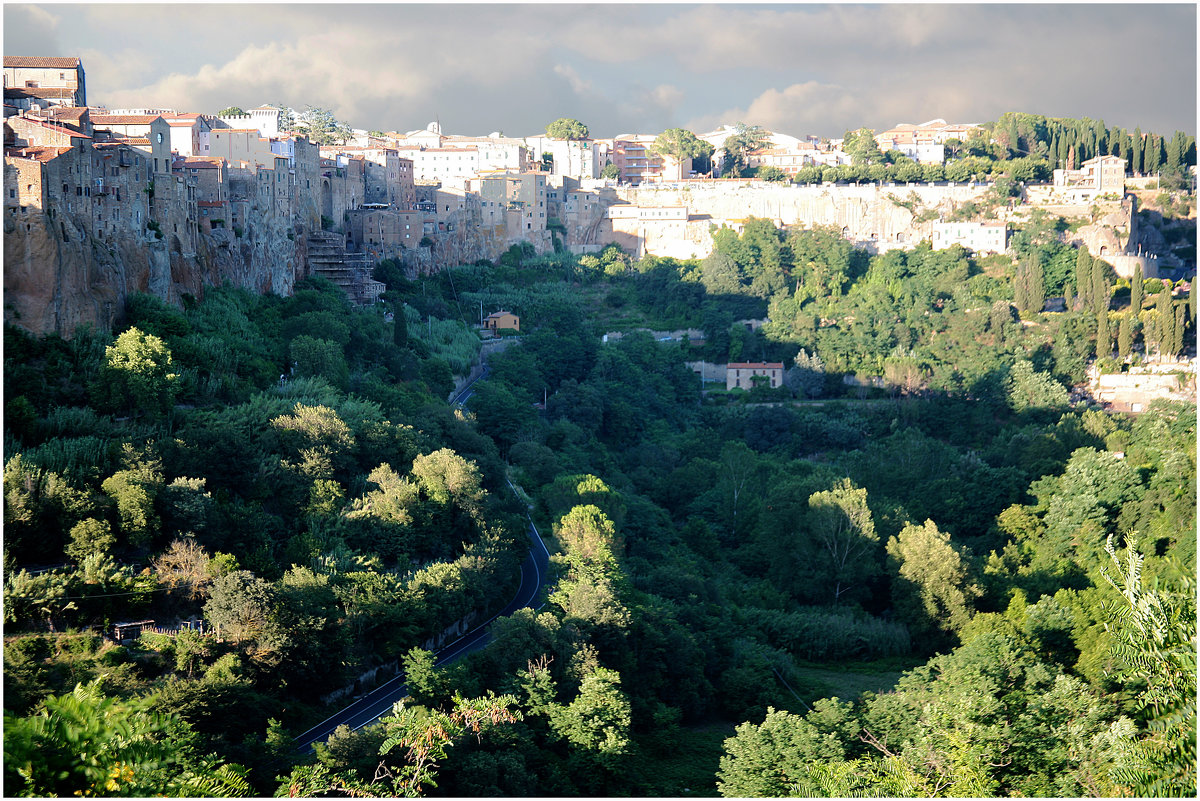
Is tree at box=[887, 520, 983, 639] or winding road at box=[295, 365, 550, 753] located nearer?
winding road at box=[295, 365, 550, 753]

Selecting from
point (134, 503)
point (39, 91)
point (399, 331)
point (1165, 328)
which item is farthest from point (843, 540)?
point (1165, 328)

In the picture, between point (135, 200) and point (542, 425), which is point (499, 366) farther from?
point (135, 200)

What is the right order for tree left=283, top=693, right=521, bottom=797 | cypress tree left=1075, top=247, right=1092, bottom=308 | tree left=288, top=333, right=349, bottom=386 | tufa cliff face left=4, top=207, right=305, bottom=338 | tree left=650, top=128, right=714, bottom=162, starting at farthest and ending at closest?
tree left=650, top=128, right=714, bottom=162 → cypress tree left=1075, top=247, right=1092, bottom=308 → tree left=288, top=333, right=349, bottom=386 → tufa cliff face left=4, top=207, right=305, bottom=338 → tree left=283, top=693, right=521, bottom=797

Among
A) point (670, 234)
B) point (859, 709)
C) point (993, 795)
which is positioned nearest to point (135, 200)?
point (859, 709)

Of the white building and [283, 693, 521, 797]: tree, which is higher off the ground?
the white building

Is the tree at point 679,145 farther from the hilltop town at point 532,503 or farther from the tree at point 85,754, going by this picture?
the tree at point 85,754

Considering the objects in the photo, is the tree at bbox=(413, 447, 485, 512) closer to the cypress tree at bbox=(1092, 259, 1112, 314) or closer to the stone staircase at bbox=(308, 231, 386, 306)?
the stone staircase at bbox=(308, 231, 386, 306)

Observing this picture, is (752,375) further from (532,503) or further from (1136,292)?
(532,503)

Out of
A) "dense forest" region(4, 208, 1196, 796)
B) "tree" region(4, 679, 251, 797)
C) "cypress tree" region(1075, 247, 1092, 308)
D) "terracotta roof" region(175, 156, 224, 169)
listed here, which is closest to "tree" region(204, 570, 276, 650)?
"dense forest" region(4, 208, 1196, 796)
